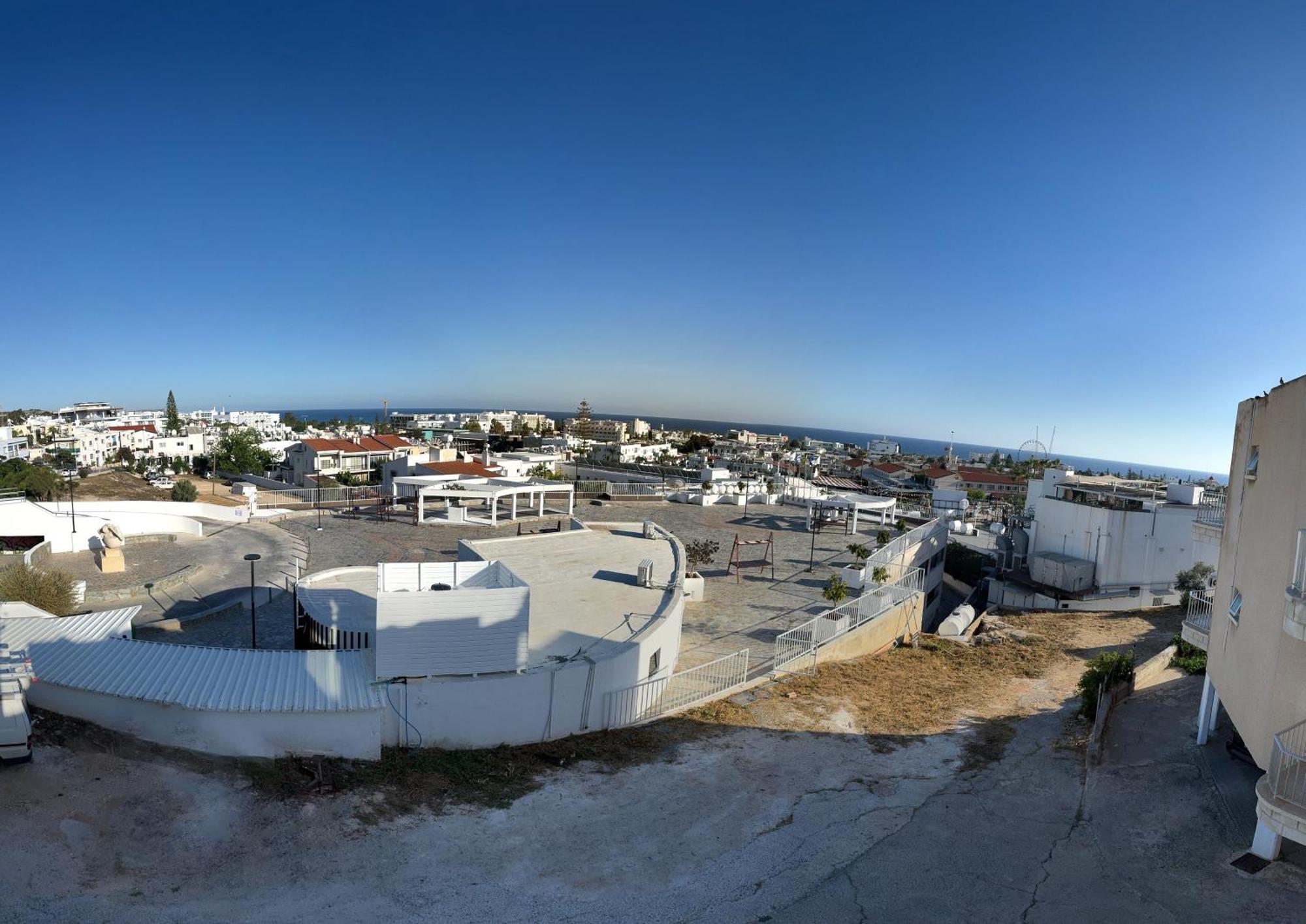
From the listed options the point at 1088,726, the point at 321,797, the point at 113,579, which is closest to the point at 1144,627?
the point at 1088,726

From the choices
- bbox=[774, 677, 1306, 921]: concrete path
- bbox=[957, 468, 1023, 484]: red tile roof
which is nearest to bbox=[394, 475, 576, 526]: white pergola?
bbox=[774, 677, 1306, 921]: concrete path

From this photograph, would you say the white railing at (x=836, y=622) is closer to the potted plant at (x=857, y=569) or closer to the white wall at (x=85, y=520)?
the potted plant at (x=857, y=569)

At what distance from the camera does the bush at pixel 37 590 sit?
14250mm

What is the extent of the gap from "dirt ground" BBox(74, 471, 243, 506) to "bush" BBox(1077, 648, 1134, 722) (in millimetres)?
37710

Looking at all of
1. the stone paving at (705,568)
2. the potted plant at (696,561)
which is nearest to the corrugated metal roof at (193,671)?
the stone paving at (705,568)

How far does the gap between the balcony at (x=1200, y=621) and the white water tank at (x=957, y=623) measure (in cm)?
909

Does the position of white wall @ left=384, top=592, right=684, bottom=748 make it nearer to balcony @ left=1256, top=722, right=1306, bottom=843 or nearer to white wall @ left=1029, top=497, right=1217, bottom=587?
balcony @ left=1256, top=722, right=1306, bottom=843

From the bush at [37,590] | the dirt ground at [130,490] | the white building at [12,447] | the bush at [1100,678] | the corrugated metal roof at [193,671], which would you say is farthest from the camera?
the white building at [12,447]

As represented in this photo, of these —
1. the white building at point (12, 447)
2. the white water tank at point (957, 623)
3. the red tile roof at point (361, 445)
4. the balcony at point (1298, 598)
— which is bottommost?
the white building at point (12, 447)

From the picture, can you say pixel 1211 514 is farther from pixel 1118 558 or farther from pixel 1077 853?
pixel 1118 558

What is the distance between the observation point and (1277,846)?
7.66m

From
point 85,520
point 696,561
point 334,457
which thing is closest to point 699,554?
point 696,561

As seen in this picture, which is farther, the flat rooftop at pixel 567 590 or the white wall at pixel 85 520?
the white wall at pixel 85 520

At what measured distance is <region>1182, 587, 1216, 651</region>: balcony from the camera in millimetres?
12117
